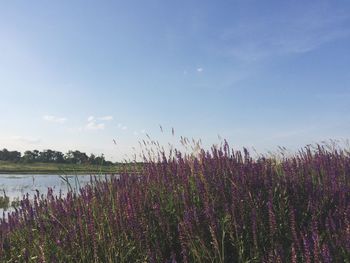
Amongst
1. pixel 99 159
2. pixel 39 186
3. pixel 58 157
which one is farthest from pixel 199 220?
pixel 58 157

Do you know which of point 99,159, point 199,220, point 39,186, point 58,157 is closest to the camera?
point 199,220

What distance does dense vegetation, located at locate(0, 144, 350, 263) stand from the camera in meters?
3.97

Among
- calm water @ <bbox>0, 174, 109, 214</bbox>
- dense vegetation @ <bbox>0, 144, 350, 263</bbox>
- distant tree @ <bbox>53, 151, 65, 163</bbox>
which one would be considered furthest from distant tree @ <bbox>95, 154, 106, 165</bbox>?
distant tree @ <bbox>53, 151, 65, 163</bbox>

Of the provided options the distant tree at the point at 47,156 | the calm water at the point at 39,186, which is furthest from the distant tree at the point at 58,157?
the calm water at the point at 39,186

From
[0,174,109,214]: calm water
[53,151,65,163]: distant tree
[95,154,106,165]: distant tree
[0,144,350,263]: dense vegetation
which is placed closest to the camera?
[0,144,350,263]: dense vegetation

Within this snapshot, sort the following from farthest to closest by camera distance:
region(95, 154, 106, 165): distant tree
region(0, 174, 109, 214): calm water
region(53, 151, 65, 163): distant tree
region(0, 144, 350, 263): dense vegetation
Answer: region(53, 151, 65, 163): distant tree < region(95, 154, 106, 165): distant tree < region(0, 174, 109, 214): calm water < region(0, 144, 350, 263): dense vegetation

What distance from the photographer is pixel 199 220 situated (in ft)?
14.0

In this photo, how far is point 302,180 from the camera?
592 centimetres

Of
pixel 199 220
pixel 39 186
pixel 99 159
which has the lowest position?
pixel 39 186

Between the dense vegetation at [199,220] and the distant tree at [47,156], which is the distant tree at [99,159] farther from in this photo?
the distant tree at [47,156]

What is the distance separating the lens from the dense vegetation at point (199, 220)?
13.0 ft

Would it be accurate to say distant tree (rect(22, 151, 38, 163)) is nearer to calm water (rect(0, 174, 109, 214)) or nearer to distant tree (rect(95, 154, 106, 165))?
calm water (rect(0, 174, 109, 214))

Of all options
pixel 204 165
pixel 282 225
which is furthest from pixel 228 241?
pixel 204 165

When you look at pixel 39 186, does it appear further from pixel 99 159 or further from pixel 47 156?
pixel 47 156
